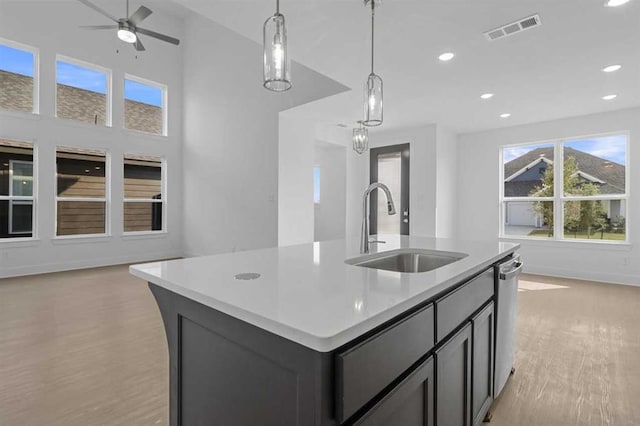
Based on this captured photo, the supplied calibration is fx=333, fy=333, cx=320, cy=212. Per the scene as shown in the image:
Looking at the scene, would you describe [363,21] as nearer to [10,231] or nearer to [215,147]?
[215,147]

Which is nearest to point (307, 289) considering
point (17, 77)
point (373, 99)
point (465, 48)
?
point (373, 99)

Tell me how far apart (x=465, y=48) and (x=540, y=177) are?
375 centimetres

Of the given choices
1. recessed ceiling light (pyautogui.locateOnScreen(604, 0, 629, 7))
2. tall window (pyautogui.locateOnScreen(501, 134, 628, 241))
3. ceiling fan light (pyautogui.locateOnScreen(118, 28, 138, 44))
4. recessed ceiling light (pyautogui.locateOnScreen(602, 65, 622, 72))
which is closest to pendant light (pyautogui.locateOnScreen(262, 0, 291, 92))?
recessed ceiling light (pyautogui.locateOnScreen(604, 0, 629, 7))

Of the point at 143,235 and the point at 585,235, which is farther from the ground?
the point at 585,235

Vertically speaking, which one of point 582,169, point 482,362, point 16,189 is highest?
point 582,169

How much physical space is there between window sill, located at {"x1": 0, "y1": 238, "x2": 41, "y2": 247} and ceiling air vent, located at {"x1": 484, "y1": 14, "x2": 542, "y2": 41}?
7104 mm

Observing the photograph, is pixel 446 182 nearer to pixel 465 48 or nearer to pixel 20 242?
pixel 465 48

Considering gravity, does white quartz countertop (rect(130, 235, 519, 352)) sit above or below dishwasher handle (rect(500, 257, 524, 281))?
above

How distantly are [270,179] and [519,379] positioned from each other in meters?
4.36

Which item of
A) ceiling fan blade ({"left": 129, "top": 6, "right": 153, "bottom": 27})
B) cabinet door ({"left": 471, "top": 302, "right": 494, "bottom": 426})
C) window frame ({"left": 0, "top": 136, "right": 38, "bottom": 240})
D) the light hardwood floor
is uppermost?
ceiling fan blade ({"left": 129, "top": 6, "right": 153, "bottom": 27})

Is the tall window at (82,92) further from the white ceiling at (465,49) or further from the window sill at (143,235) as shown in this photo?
the white ceiling at (465,49)

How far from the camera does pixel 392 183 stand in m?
6.61

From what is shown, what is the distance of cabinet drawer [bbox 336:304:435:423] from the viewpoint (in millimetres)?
776

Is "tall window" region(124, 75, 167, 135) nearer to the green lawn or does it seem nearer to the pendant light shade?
the pendant light shade
